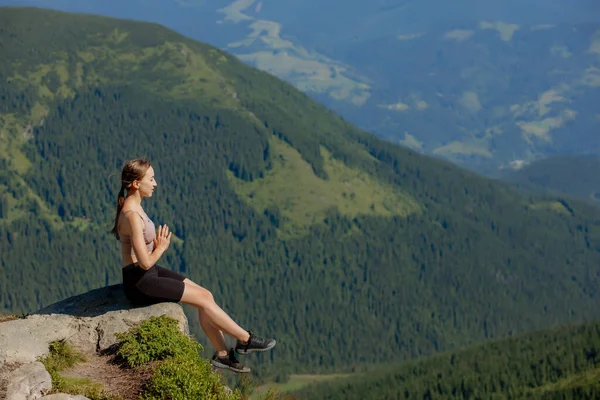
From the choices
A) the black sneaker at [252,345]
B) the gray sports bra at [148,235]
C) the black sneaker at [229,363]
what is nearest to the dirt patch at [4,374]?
the gray sports bra at [148,235]

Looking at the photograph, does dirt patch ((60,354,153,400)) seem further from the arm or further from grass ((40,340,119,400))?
the arm

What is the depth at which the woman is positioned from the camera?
113ft

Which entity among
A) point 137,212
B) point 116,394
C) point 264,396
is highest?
point 137,212

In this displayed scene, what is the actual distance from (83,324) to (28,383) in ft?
19.0

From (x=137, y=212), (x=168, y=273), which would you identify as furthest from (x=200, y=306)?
(x=137, y=212)

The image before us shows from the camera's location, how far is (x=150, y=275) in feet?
115

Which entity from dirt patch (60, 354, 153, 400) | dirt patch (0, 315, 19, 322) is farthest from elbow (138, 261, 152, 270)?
dirt patch (0, 315, 19, 322)

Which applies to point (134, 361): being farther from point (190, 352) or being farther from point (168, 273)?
point (168, 273)

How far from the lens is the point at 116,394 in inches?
1195

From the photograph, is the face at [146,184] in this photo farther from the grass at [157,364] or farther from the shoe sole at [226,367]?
the shoe sole at [226,367]

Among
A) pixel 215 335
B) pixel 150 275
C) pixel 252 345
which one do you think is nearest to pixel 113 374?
pixel 150 275

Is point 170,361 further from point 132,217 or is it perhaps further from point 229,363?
point 132,217

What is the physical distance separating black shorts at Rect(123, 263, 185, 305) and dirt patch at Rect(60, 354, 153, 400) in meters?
2.83

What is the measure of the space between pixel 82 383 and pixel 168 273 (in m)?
6.43
